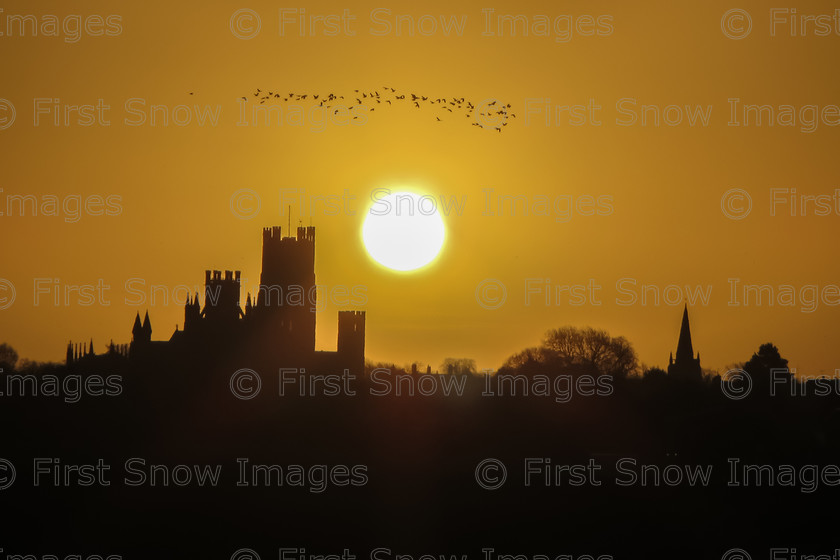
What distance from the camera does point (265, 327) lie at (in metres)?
118

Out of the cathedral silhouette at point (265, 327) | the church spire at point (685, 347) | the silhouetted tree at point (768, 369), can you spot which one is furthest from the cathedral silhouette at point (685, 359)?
the cathedral silhouette at point (265, 327)

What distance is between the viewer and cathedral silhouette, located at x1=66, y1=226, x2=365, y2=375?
369 ft

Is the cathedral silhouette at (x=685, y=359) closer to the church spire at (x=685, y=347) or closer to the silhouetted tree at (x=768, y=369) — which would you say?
the church spire at (x=685, y=347)

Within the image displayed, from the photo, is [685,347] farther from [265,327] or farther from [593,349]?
[265,327]

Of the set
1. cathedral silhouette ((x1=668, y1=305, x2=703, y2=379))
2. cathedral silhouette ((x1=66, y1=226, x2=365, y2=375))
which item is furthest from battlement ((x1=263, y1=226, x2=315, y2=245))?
cathedral silhouette ((x1=668, y1=305, x2=703, y2=379))

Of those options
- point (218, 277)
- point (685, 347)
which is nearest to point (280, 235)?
point (218, 277)

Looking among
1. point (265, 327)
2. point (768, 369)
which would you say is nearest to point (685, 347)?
point (768, 369)

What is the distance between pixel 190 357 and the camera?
110188 mm

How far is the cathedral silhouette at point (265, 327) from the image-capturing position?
11244cm

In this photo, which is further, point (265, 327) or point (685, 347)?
point (685, 347)

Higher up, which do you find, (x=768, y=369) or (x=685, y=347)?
(x=685, y=347)

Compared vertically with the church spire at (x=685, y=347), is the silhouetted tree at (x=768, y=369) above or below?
below

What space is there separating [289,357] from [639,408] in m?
40.8

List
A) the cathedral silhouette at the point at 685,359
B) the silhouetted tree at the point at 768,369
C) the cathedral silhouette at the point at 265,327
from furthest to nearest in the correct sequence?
the cathedral silhouette at the point at 685,359, the cathedral silhouette at the point at 265,327, the silhouetted tree at the point at 768,369
